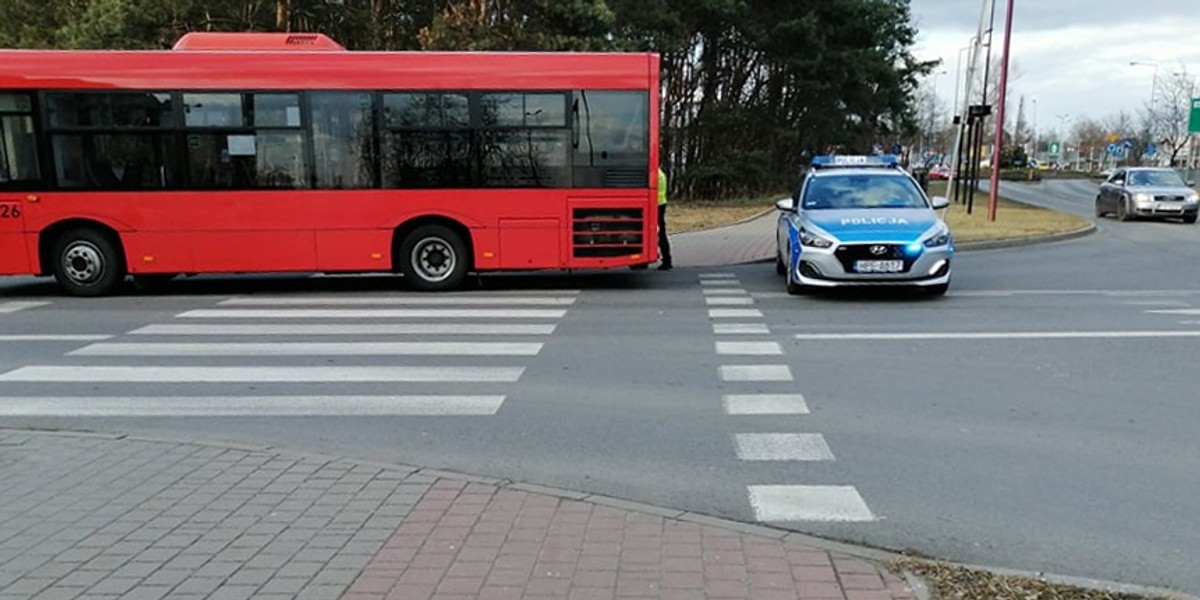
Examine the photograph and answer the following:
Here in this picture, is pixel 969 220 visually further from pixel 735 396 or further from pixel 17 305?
pixel 17 305

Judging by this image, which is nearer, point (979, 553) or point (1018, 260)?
point (979, 553)

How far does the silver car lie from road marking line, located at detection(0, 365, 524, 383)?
26.8m

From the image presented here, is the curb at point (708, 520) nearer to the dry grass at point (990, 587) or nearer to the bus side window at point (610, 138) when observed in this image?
the dry grass at point (990, 587)

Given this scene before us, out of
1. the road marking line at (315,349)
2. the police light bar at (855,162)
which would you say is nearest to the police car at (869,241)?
the police light bar at (855,162)

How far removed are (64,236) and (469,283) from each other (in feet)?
18.7

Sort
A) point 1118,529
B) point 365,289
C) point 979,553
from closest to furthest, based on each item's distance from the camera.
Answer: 1. point 979,553
2. point 1118,529
3. point 365,289

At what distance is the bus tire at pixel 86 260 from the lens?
41.0 ft

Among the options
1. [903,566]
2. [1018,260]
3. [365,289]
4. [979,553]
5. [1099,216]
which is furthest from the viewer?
[1099,216]

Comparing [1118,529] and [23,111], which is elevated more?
[23,111]

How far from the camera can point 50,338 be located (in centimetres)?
973

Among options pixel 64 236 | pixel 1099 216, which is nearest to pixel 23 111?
pixel 64 236

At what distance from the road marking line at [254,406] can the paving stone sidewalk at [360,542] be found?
140cm

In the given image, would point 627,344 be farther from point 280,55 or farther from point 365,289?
point 280,55

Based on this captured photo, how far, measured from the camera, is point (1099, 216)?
30.9 meters
